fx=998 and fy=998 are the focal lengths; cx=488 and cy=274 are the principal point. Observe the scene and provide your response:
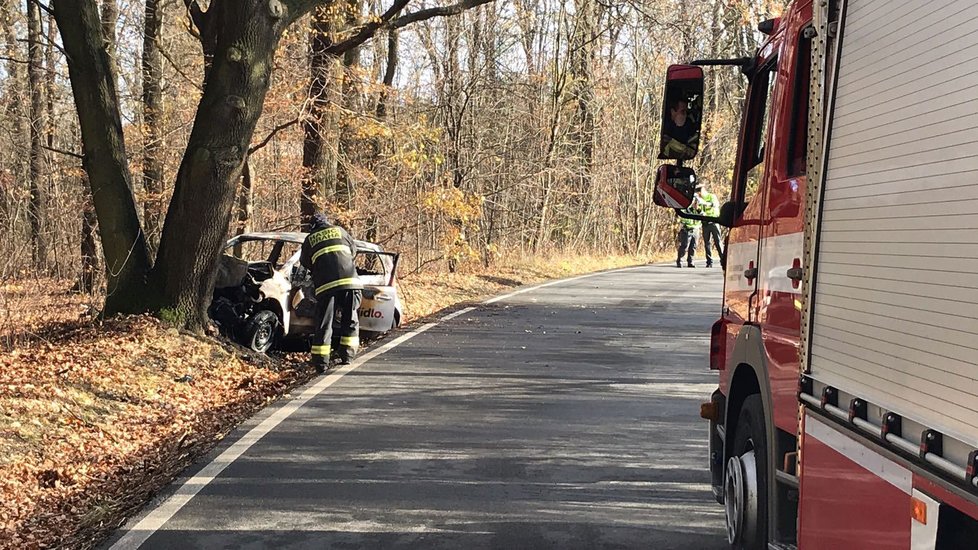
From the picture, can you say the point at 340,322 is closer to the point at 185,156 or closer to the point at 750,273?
the point at 185,156

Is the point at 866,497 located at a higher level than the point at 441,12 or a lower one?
lower

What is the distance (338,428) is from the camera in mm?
7605

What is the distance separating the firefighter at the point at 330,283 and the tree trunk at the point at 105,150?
6.75ft

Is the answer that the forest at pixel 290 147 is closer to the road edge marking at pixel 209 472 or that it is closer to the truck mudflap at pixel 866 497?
the road edge marking at pixel 209 472

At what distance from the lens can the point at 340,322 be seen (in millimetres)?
10664

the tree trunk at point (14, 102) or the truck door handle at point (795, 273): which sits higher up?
the tree trunk at point (14, 102)

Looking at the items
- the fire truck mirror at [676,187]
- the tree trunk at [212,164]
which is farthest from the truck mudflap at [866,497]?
the tree trunk at [212,164]

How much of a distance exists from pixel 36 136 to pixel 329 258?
11.3 metres

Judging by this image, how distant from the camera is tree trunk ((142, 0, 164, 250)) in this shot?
61.8ft

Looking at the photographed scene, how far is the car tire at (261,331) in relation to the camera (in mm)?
11742

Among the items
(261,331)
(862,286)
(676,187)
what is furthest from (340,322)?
(862,286)

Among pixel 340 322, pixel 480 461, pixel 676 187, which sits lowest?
pixel 480 461

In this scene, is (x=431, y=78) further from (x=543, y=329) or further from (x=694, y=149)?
(x=694, y=149)

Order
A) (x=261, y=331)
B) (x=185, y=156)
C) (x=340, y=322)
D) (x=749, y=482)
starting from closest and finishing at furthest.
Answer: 1. (x=749, y=482)
2. (x=340, y=322)
3. (x=185, y=156)
4. (x=261, y=331)
